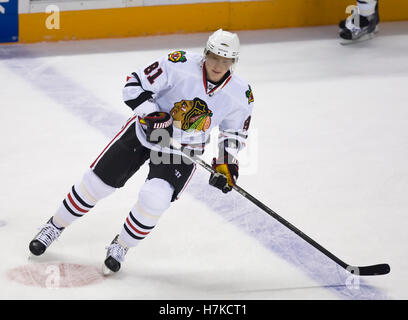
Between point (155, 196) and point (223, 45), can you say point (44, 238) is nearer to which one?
point (155, 196)

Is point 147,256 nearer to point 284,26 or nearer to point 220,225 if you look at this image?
point 220,225

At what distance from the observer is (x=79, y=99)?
16.4ft

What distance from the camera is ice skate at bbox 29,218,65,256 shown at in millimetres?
3229

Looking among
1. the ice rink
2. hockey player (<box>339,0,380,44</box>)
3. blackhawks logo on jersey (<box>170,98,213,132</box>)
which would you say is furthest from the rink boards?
blackhawks logo on jersey (<box>170,98,213,132</box>)

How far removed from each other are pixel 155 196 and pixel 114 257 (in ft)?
1.09

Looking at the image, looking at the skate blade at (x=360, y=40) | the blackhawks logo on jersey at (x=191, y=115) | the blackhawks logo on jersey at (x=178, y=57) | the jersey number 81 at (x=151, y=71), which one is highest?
the blackhawks logo on jersey at (x=178, y=57)

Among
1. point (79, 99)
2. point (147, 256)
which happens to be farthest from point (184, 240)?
point (79, 99)

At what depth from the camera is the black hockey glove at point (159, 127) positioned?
2.98m

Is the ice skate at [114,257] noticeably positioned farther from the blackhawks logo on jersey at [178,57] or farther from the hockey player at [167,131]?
the blackhawks logo on jersey at [178,57]

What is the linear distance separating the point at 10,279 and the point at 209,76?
3.49 ft

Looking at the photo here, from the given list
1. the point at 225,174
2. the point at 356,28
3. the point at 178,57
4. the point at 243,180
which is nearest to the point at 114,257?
the point at 225,174

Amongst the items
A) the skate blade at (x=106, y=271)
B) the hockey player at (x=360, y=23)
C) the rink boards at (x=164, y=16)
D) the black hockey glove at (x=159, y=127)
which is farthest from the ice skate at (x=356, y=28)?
the skate blade at (x=106, y=271)

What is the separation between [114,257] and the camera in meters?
3.14

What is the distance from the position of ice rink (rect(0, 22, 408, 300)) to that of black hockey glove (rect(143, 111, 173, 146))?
0.55 meters
